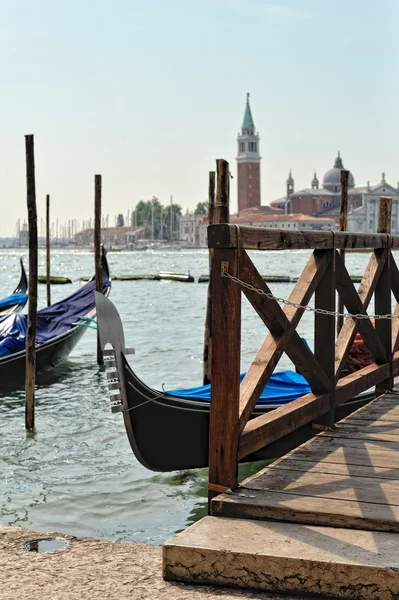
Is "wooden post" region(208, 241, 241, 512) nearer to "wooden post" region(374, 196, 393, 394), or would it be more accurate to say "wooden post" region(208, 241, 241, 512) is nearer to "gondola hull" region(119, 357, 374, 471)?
"gondola hull" region(119, 357, 374, 471)

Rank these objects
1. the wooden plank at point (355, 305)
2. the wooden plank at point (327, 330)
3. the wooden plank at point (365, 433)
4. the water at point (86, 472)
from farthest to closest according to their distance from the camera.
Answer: the water at point (86, 472) < the wooden plank at point (355, 305) < the wooden plank at point (327, 330) < the wooden plank at point (365, 433)

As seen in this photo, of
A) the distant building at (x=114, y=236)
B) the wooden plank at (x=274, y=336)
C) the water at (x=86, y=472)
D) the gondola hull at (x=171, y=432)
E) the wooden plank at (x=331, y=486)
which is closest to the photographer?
the wooden plank at (x=331, y=486)

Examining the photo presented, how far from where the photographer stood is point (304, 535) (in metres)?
2.22

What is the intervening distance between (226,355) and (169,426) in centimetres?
158

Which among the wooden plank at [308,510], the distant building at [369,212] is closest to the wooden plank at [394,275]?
the wooden plank at [308,510]

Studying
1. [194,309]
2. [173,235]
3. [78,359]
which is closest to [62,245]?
[173,235]

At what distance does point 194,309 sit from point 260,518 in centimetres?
2014

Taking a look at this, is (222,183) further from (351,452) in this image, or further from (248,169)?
(248,169)

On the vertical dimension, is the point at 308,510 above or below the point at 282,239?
below

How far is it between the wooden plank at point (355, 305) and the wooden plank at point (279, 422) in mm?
472

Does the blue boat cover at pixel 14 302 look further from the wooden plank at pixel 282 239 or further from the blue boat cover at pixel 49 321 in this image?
the wooden plank at pixel 282 239

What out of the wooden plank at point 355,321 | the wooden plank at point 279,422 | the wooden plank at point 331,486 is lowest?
the wooden plank at point 331,486

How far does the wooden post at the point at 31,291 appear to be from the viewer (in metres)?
6.17

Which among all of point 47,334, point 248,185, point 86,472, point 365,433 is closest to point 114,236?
point 248,185
